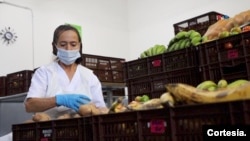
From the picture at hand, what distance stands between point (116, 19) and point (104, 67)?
6.56 ft

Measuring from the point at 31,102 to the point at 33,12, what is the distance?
250cm

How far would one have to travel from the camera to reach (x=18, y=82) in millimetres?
3068

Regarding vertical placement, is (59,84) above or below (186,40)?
below

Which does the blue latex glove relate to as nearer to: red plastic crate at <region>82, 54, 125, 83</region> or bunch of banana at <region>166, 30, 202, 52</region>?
bunch of banana at <region>166, 30, 202, 52</region>

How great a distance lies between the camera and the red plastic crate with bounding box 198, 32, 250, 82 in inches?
47.9

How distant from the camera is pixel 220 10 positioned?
3836 mm

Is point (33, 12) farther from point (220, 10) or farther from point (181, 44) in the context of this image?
point (181, 44)

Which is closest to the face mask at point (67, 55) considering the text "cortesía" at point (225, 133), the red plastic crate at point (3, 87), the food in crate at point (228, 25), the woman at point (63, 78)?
the woman at point (63, 78)

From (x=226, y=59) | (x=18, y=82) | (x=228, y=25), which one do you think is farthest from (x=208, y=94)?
(x=18, y=82)

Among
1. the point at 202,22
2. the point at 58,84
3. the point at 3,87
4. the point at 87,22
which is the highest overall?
the point at 87,22

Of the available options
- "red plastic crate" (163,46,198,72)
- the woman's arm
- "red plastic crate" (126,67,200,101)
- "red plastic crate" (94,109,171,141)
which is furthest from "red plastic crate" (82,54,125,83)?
"red plastic crate" (94,109,171,141)

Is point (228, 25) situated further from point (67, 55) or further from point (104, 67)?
point (104, 67)

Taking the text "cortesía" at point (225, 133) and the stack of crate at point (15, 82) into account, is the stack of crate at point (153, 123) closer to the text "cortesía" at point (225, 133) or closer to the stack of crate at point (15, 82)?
the text "cortesía" at point (225, 133)

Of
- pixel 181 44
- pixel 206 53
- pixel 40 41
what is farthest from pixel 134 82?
pixel 40 41
